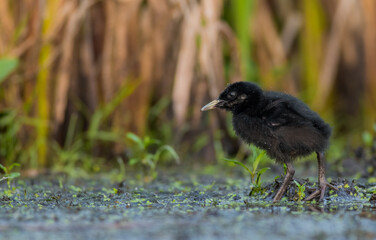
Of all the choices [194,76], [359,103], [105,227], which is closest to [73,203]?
[105,227]

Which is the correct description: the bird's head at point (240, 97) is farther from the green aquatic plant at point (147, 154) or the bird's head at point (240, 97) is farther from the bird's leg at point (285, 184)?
the green aquatic plant at point (147, 154)

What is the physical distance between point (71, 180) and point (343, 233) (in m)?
3.22

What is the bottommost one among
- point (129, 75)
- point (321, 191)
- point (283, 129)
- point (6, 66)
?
point (321, 191)

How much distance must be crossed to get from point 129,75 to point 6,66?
1.38 m

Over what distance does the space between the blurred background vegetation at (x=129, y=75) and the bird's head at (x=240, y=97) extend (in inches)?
45.8

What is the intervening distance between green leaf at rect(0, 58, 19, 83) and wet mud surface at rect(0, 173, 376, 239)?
111 cm

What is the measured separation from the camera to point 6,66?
19.4 ft

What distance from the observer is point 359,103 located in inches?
350

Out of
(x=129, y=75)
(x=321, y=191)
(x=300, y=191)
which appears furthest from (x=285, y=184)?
(x=129, y=75)

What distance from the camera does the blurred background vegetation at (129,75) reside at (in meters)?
6.35

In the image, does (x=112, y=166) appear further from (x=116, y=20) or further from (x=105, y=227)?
(x=105, y=227)

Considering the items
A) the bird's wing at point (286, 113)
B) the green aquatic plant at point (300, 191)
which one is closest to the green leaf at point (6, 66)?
the bird's wing at point (286, 113)

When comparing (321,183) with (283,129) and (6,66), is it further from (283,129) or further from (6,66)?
(6,66)

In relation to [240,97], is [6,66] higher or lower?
higher
